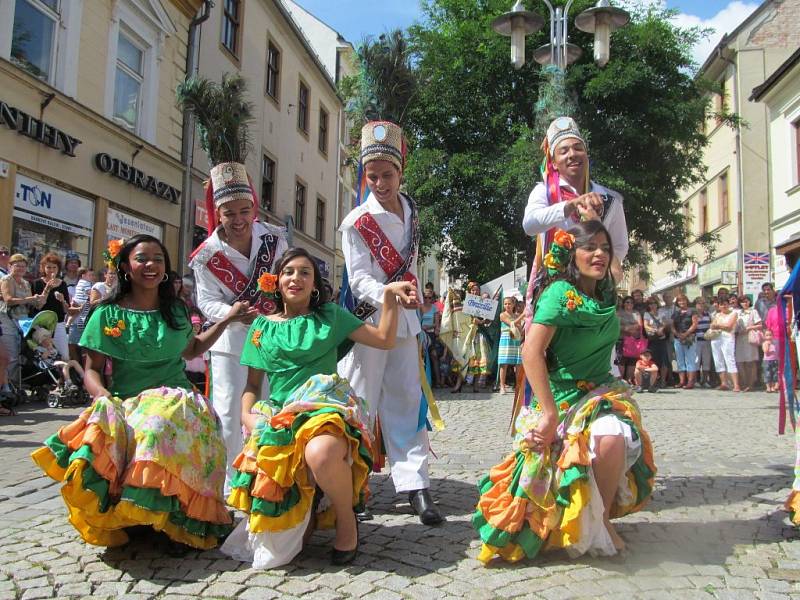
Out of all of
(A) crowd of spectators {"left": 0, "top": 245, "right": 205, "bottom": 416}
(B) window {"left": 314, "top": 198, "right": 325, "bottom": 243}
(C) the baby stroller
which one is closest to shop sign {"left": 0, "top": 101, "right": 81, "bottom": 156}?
(A) crowd of spectators {"left": 0, "top": 245, "right": 205, "bottom": 416}

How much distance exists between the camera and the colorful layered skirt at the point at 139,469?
9.27 feet

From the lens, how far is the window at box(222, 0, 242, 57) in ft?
58.6

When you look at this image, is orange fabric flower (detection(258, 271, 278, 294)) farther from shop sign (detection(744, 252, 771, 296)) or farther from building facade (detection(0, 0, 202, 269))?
shop sign (detection(744, 252, 771, 296))

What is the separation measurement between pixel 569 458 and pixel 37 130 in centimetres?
1089

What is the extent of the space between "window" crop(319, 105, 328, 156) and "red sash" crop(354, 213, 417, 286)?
23496 millimetres

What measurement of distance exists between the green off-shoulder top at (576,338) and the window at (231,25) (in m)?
16.9

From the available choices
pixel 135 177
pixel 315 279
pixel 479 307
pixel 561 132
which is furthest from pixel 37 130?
pixel 561 132

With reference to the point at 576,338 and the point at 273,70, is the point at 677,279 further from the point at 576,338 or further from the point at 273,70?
the point at 576,338

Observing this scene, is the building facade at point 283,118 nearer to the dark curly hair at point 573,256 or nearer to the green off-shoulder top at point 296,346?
the green off-shoulder top at point 296,346

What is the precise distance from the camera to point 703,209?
94.2 ft

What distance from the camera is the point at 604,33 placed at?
981 centimetres

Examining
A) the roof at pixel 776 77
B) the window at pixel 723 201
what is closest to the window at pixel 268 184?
the roof at pixel 776 77

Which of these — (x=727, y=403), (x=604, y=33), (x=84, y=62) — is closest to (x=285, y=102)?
(x=84, y=62)

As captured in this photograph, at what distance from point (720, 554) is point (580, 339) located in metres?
1.14
